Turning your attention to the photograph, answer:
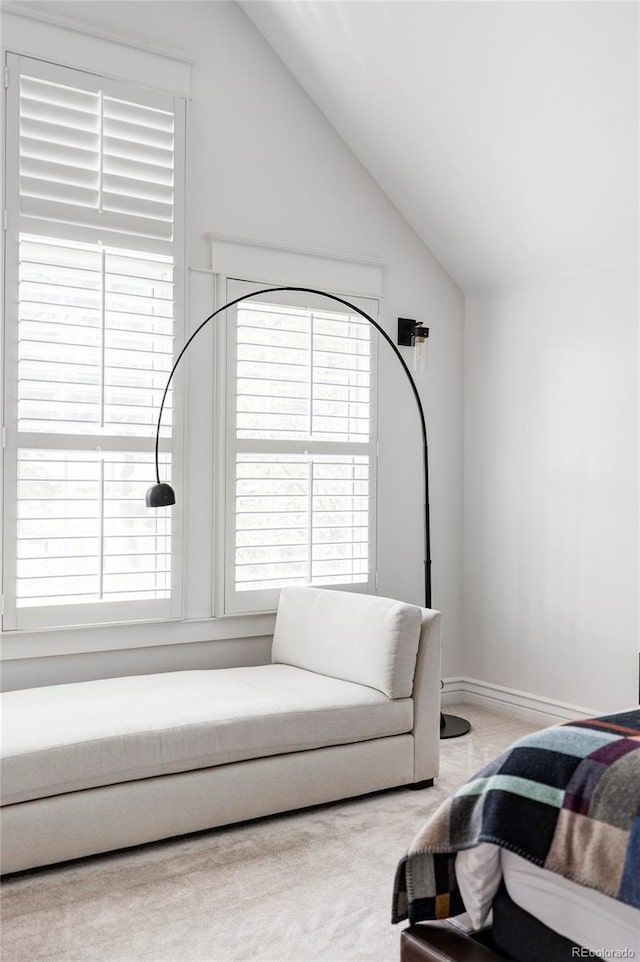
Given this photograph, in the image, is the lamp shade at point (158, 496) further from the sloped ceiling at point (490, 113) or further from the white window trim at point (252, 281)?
the sloped ceiling at point (490, 113)

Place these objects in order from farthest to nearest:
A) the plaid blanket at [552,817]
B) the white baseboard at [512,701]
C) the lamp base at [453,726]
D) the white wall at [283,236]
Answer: the white baseboard at [512,701] < the lamp base at [453,726] < the white wall at [283,236] < the plaid blanket at [552,817]

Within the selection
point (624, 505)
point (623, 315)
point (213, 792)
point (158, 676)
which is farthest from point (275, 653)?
point (623, 315)

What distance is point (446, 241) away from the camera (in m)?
4.22

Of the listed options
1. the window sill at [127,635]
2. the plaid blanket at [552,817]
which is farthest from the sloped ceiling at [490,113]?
the plaid blanket at [552,817]

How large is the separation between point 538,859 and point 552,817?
0.08 metres

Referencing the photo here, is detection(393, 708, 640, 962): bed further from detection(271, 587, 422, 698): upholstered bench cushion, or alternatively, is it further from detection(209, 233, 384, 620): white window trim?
detection(209, 233, 384, 620): white window trim

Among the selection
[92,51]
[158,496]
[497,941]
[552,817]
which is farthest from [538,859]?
[92,51]

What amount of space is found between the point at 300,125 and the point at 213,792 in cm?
288

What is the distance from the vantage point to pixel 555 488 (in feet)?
13.0

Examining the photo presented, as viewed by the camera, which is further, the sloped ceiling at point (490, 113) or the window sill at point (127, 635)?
the window sill at point (127, 635)

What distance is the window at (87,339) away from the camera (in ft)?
10.4

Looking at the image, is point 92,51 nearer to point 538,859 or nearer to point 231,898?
point 231,898

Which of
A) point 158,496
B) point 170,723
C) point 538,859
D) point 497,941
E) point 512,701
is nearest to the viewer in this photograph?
point 538,859

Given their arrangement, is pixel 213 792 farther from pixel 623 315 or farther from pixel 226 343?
pixel 623 315
